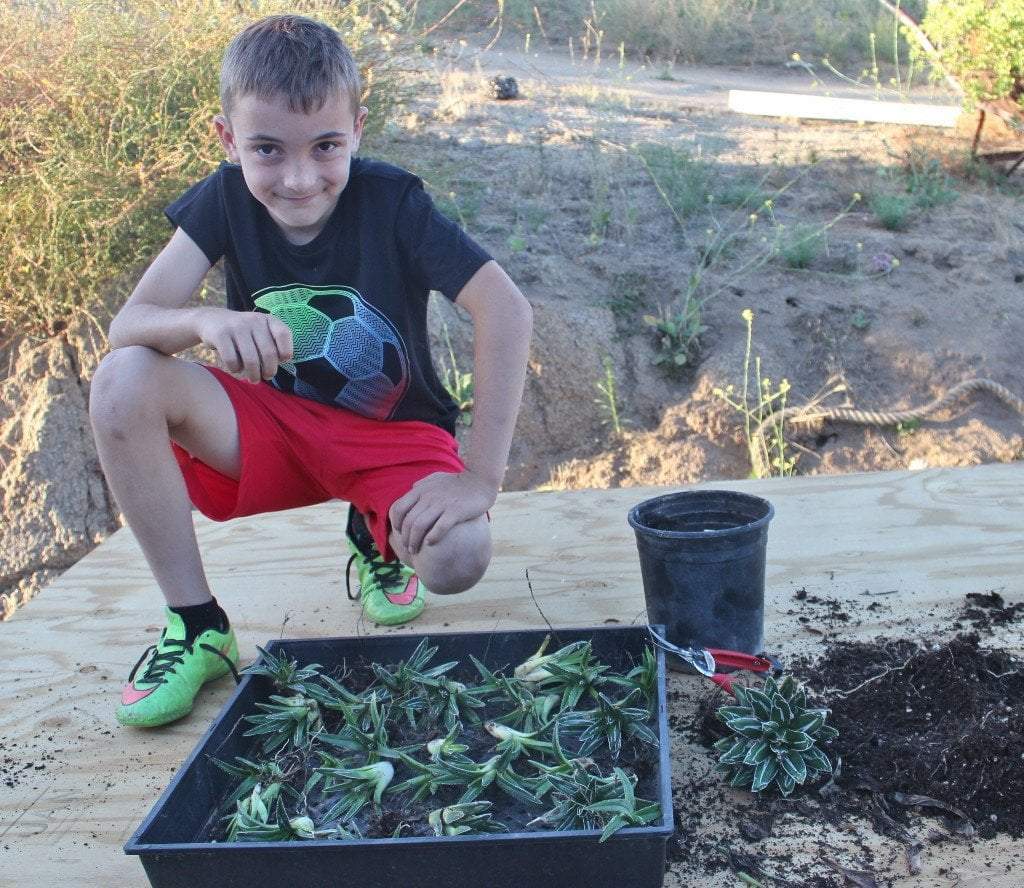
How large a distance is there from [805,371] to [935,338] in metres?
0.49

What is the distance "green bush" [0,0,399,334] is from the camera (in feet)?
12.5

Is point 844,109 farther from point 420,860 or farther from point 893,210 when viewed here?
point 420,860

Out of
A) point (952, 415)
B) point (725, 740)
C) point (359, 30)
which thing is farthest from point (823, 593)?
point (359, 30)

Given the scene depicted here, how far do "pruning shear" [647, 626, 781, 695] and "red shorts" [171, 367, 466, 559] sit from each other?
25.3 inches

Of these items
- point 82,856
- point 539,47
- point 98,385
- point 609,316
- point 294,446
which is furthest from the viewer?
point 539,47

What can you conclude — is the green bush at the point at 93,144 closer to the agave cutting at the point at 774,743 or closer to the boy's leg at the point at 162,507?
the boy's leg at the point at 162,507

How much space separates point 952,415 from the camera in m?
3.93

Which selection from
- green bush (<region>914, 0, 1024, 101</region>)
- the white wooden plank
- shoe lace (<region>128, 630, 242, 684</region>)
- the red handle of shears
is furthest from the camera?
the white wooden plank

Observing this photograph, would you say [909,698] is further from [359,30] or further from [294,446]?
[359,30]

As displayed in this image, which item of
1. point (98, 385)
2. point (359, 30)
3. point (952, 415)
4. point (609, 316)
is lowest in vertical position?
point (952, 415)

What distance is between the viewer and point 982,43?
478 centimetres

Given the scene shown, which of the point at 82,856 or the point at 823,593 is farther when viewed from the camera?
the point at 823,593

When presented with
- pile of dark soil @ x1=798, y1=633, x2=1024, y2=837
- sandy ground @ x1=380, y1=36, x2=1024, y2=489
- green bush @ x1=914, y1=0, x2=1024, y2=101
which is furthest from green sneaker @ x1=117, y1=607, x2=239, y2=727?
green bush @ x1=914, y1=0, x2=1024, y2=101

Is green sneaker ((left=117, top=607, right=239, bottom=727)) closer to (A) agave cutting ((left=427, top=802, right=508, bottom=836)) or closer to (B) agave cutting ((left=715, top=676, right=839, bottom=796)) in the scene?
(A) agave cutting ((left=427, top=802, right=508, bottom=836))
